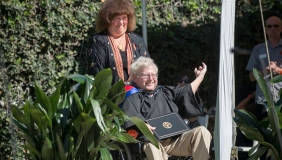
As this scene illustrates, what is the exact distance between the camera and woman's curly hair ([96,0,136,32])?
5.51 metres

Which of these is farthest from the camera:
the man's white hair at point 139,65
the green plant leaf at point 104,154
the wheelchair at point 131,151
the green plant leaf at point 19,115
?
the man's white hair at point 139,65

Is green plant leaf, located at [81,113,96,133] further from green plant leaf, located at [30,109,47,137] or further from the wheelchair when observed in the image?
the wheelchair

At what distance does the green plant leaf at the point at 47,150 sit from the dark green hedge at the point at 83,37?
2326mm

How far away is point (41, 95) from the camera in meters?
4.41

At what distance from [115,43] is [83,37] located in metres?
1.71

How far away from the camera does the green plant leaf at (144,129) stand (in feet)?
14.5

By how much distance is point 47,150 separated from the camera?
14.5 ft

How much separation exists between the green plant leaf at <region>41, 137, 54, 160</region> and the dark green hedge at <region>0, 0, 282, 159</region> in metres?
2.33

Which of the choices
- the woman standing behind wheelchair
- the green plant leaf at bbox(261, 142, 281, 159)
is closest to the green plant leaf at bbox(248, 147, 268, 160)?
the green plant leaf at bbox(261, 142, 281, 159)

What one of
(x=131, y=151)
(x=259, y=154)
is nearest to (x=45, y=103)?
(x=131, y=151)

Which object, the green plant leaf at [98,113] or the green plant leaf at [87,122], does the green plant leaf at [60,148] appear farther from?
the green plant leaf at [98,113]

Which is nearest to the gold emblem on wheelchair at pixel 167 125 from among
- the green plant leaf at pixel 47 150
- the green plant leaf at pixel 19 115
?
the green plant leaf at pixel 47 150

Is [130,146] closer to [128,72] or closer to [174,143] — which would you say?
[174,143]

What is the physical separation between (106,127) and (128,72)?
Result: 4.13ft
